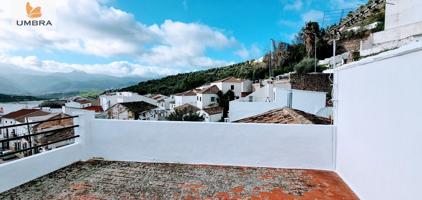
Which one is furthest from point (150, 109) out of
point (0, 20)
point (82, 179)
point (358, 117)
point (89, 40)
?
point (358, 117)

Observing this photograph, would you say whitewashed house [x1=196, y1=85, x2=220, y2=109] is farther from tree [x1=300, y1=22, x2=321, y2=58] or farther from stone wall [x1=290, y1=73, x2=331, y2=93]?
stone wall [x1=290, y1=73, x2=331, y2=93]

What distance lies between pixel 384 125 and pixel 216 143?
3.02 meters

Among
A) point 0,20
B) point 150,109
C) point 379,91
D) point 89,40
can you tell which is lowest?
point 150,109

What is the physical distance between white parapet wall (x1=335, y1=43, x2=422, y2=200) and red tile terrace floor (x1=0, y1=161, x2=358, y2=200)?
613mm

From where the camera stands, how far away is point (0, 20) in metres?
9.94

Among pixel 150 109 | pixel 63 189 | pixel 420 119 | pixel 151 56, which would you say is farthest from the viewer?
pixel 151 56

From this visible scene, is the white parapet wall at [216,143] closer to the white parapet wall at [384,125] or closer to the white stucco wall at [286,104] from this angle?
the white parapet wall at [384,125]

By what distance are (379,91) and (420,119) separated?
88cm

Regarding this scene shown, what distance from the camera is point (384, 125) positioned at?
8.73 ft

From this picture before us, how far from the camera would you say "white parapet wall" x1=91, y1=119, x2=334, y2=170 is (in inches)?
183

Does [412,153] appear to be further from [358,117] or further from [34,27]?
[34,27]

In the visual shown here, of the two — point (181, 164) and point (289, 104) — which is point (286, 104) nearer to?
point (289, 104)

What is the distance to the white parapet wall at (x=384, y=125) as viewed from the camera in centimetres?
210

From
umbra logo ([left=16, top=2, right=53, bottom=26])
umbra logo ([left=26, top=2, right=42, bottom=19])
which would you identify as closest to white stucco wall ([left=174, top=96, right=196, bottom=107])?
umbra logo ([left=16, top=2, right=53, bottom=26])
